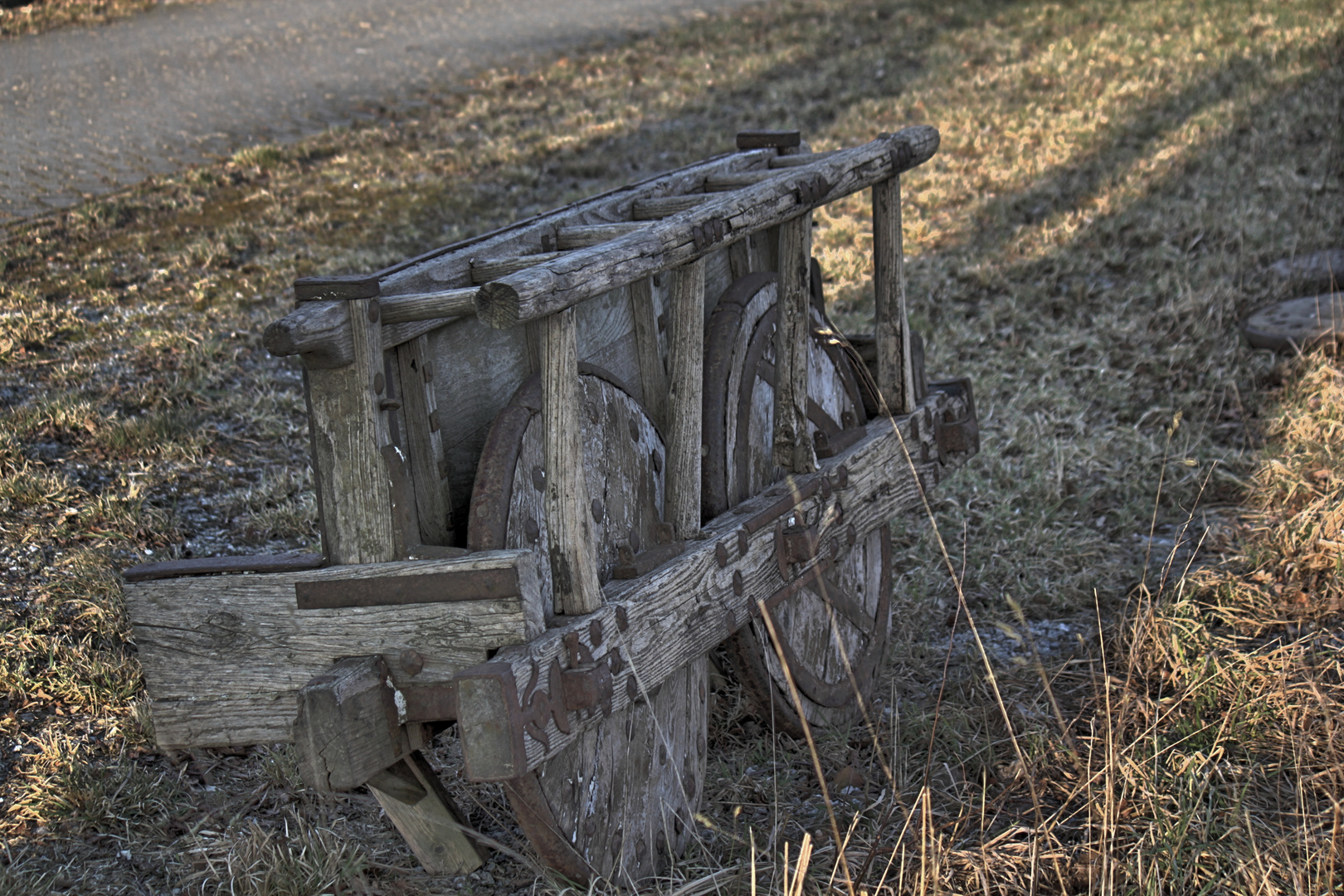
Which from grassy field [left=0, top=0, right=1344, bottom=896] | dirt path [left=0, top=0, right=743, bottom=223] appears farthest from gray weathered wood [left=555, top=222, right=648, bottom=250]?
dirt path [left=0, top=0, right=743, bottom=223]

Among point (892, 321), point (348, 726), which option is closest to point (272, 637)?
point (348, 726)

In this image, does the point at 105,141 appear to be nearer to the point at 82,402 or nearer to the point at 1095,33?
the point at 82,402

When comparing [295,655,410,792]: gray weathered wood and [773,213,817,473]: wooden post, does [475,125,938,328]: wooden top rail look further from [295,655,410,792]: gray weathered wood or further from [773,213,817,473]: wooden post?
[295,655,410,792]: gray weathered wood

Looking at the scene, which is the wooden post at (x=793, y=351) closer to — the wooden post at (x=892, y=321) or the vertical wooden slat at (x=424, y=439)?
the wooden post at (x=892, y=321)

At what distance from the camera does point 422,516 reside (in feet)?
8.81

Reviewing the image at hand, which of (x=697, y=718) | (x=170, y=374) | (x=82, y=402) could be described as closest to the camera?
(x=697, y=718)

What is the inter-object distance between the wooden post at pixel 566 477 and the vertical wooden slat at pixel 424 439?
0.31 meters

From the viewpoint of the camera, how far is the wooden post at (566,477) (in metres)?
2.49

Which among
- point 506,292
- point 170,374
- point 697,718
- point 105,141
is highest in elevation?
point 105,141

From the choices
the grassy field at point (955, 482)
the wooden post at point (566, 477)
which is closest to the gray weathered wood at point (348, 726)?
the wooden post at point (566, 477)

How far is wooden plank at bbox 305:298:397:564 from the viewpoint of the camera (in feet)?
7.84

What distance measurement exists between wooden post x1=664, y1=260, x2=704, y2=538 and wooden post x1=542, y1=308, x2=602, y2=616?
49 centimetres

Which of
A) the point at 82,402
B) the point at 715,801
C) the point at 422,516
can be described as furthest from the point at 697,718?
the point at 82,402

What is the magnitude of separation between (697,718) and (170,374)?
12.2 feet
